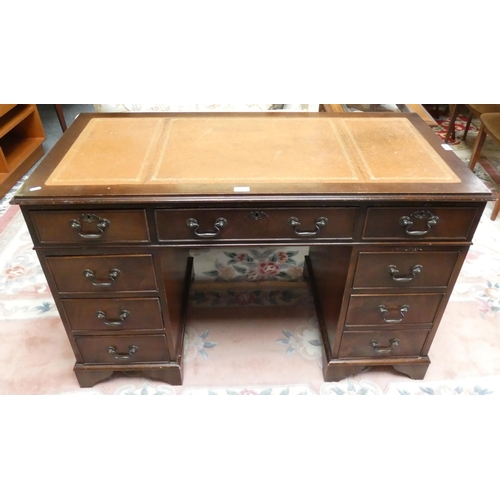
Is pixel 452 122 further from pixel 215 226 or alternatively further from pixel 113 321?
pixel 113 321

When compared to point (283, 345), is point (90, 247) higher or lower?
higher

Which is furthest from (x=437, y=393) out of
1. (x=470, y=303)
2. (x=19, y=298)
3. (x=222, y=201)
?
(x=19, y=298)

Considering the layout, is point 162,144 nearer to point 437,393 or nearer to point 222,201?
point 222,201

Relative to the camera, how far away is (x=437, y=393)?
4.53 feet

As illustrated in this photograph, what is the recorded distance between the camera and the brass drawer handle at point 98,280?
1121 millimetres

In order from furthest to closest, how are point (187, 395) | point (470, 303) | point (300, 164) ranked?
point (470, 303) → point (187, 395) → point (300, 164)

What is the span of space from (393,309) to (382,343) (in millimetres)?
151

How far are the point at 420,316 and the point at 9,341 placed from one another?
1.47 meters

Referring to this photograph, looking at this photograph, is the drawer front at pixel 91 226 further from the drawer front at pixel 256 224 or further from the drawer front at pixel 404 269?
the drawer front at pixel 404 269

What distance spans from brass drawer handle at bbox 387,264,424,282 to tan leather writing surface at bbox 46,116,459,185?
0.25 m

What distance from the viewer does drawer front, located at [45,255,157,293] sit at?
110cm

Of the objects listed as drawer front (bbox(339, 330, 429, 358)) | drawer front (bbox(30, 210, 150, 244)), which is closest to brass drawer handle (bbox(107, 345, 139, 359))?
drawer front (bbox(30, 210, 150, 244))

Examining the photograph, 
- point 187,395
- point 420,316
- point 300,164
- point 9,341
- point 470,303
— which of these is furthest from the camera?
point 470,303

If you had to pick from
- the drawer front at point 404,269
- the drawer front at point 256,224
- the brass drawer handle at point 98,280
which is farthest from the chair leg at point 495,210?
the brass drawer handle at point 98,280
